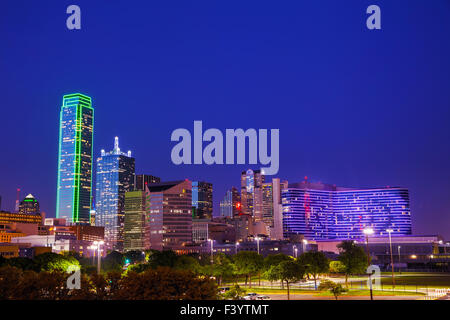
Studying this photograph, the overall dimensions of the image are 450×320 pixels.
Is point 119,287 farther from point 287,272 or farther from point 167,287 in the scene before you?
point 287,272

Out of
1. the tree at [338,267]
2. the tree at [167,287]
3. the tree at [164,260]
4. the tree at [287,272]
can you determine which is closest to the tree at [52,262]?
the tree at [164,260]

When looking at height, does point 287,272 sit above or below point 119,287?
below

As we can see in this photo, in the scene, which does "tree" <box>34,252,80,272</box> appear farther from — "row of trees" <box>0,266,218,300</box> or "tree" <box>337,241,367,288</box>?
"tree" <box>337,241,367,288</box>

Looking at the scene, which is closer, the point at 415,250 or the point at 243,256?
the point at 243,256

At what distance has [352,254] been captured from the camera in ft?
265

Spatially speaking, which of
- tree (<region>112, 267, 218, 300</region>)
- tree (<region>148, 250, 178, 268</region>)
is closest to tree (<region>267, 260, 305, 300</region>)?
tree (<region>148, 250, 178, 268</region>)

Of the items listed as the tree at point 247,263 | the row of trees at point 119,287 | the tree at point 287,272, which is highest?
the row of trees at point 119,287

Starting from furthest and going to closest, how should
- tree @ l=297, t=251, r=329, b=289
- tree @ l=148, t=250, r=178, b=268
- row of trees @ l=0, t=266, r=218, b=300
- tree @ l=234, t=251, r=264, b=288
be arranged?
1. tree @ l=234, t=251, r=264, b=288
2. tree @ l=148, t=250, r=178, b=268
3. tree @ l=297, t=251, r=329, b=289
4. row of trees @ l=0, t=266, r=218, b=300

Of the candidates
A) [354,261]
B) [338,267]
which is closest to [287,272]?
[354,261]

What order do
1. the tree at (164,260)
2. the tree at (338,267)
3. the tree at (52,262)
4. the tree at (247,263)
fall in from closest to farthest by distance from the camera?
the tree at (338,267)
the tree at (52,262)
the tree at (164,260)
the tree at (247,263)

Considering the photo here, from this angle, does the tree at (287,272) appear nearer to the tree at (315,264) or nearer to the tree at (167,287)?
the tree at (315,264)
